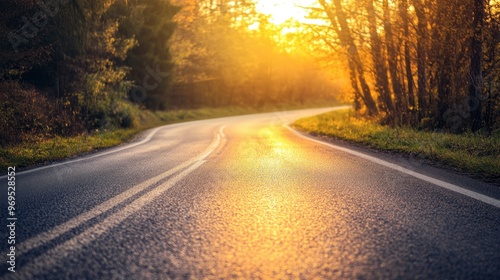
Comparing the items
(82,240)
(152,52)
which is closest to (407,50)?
(82,240)

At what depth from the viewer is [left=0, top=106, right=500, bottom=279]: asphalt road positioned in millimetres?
2600

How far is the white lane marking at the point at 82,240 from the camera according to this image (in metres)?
2.60

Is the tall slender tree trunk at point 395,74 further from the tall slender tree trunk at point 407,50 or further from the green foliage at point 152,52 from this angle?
the green foliage at point 152,52

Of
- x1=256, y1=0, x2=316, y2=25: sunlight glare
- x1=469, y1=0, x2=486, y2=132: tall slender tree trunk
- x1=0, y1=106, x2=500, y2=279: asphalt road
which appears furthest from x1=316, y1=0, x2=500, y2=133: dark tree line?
x1=0, y1=106, x2=500, y2=279: asphalt road

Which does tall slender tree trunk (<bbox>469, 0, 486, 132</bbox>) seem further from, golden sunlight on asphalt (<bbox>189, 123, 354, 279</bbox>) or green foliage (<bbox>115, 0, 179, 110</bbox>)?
green foliage (<bbox>115, 0, 179, 110</bbox>)

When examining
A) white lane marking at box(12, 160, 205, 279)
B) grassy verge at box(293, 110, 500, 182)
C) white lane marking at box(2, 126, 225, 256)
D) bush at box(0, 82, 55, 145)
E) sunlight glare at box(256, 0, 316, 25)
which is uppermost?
sunlight glare at box(256, 0, 316, 25)

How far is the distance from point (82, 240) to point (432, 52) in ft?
38.7

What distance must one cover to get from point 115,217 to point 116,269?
1.29 meters

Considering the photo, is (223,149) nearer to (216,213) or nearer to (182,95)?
(216,213)

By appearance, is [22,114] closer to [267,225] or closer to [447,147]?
[267,225]

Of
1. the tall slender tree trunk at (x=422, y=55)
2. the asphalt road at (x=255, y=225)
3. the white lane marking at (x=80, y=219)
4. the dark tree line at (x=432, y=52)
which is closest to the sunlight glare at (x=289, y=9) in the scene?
the dark tree line at (x=432, y=52)

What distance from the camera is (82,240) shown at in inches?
123

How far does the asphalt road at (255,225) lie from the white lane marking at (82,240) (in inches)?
0.4

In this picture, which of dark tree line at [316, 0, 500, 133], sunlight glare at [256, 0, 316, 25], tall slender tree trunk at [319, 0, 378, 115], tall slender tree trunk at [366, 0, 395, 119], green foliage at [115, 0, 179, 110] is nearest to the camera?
dark tree line at [316, 0, 500, 133]
